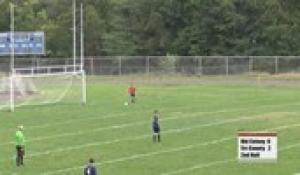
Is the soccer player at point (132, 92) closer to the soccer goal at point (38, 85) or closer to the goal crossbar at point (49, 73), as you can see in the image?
the soccer goal at point (38, 85)

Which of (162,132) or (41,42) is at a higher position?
(41,42)

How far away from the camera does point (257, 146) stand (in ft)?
84.2

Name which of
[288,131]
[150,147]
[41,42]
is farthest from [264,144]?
[41,42]

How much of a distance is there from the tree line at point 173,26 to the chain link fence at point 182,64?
10.7m

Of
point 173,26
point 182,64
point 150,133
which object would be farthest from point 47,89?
point 173,26

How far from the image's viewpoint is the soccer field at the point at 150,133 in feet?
87.1

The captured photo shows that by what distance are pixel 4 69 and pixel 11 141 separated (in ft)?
180

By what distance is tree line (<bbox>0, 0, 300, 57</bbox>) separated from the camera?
311 feet

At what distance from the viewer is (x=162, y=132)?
1412 inches

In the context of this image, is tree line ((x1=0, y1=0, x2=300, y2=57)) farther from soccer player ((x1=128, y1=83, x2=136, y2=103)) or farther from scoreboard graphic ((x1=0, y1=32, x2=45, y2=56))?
soccer player ((x1=128, y1=83, x2=136, y2=103))

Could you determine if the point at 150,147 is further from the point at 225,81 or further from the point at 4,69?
the point at 4,69

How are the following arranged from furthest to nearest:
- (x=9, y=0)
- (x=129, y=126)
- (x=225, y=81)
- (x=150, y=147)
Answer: (x=9, y=0)
(x=225, y=81)
(x=129, y=126)
(x=150, y=147)

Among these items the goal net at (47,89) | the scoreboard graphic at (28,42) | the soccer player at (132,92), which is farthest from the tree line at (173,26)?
the soccer player at (132,92)

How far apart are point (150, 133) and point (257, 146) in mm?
10521
